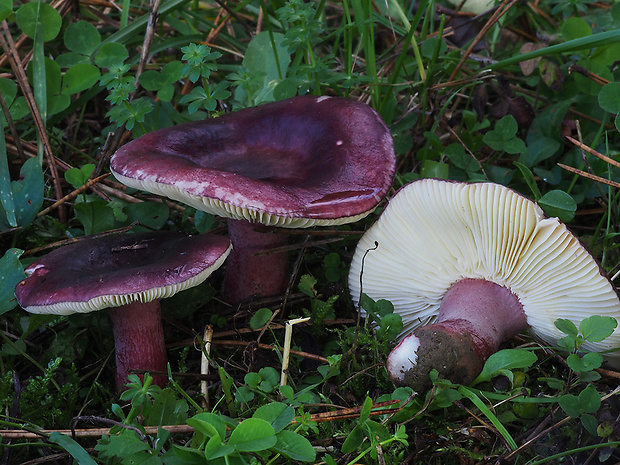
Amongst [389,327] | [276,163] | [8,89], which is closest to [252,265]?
[276,163]

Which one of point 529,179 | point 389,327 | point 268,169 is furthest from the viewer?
point 529,179

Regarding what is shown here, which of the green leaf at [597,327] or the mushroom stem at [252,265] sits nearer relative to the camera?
the green leaf at [597,327]

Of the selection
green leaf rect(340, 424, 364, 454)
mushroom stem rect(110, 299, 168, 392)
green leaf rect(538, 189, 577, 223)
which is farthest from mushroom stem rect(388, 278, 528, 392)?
mushroom stem rect(110, 299, 168, 392)

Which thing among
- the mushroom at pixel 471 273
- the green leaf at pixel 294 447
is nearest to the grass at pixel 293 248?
the green leaf at pixel 294 447

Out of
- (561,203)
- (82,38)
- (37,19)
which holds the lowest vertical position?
(561,203)

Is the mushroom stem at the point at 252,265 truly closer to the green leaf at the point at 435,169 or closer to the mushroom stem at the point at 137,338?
the mushroom stem at the point at 137,338

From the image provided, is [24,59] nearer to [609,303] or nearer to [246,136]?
[246,136]

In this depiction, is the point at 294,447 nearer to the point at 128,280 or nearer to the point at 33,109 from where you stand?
the point at 128,280
